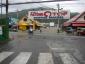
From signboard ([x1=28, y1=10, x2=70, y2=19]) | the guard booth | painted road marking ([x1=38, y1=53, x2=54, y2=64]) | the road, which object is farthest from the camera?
signboard ([x1=28, y1=10, x2=70, y2=19])

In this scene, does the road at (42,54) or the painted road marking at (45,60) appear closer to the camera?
the painted road marking at (45,60)

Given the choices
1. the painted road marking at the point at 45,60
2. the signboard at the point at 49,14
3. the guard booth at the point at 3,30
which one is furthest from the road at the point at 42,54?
the signboard at the point at 49,14

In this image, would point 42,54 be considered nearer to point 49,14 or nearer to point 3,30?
point 3,30

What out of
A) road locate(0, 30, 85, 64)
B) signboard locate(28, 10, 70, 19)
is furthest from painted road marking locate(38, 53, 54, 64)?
signboard locate(28, 10, 70, 19)

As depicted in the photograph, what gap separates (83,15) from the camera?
258ft

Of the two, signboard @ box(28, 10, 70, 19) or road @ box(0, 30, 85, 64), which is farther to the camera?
signboard @ box(28, 10, 70, 19)

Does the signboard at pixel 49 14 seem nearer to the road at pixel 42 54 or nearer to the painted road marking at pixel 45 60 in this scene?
the road at pixel 42 54

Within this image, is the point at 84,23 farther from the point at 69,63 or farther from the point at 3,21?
the point at 69,63

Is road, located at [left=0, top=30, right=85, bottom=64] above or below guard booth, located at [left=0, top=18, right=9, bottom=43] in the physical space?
below

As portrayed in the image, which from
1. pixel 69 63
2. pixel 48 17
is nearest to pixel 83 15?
pixel 48 17

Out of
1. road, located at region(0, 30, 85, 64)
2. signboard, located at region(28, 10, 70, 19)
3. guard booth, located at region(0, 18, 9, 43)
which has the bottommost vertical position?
road, located at region(0, 30, 85, 64)

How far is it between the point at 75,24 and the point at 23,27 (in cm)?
2608

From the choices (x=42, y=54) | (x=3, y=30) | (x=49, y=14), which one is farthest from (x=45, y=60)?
(x=49, y=14)

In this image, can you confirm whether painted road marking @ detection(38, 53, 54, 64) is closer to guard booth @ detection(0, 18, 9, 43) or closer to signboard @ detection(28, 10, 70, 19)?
guard booth @ detection(0, 18, 9, 43)
